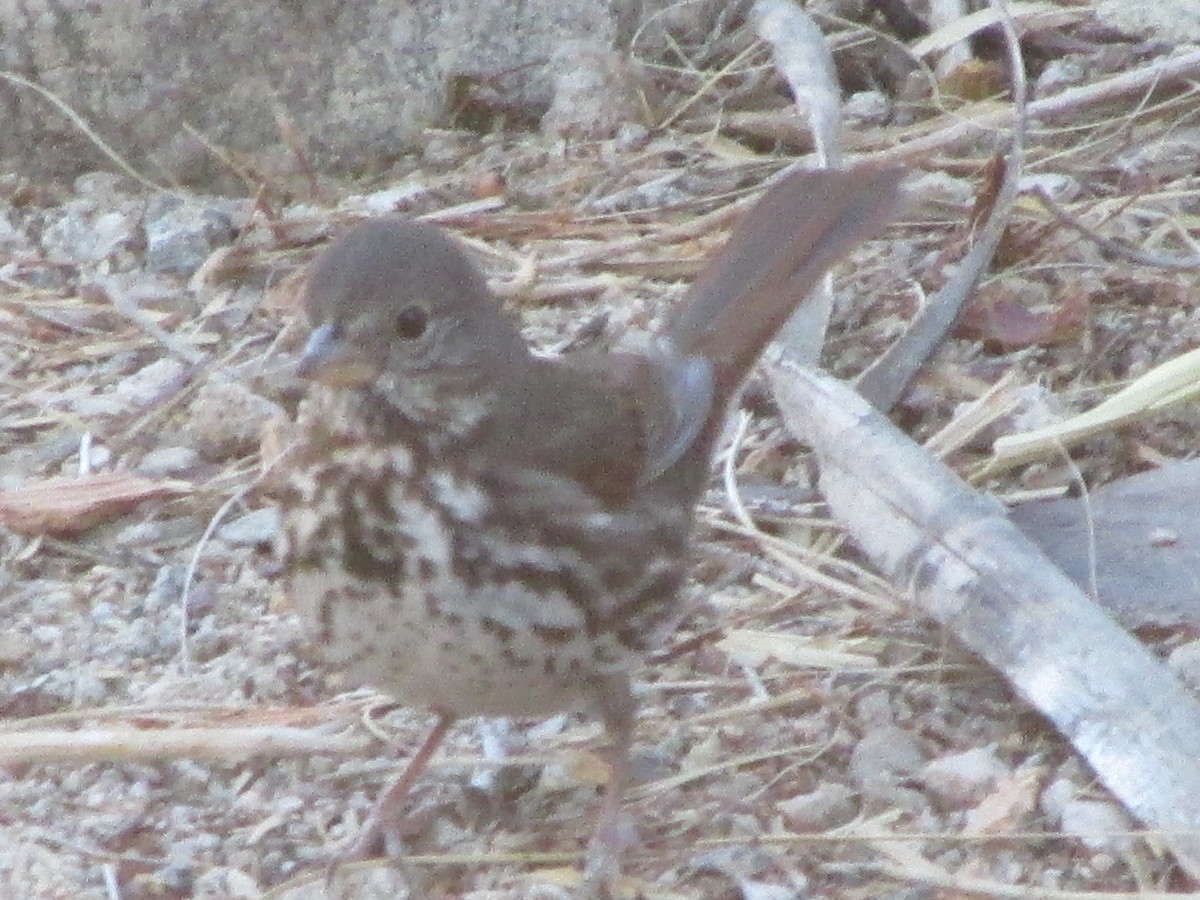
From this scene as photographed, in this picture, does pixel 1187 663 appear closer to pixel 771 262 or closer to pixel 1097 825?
pixel 1097 825

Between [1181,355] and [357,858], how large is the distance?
183 cm

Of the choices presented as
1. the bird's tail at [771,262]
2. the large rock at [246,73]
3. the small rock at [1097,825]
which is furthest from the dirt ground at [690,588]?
the bird's tail at [771,262]

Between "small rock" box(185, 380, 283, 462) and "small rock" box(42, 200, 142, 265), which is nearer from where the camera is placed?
"small rock" box(185, 380, 283, 462)

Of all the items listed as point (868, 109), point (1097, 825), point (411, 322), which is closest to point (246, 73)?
point (868, 109)

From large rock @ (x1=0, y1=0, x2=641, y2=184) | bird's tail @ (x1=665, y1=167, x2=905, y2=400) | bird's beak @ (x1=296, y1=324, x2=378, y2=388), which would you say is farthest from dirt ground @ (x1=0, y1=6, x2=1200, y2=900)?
bird's beak @ (x1=296, y1=324, x2=378, y2=388)

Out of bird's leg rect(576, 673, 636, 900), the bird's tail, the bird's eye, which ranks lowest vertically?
bird's leg rect(576, 673, 636, 900)

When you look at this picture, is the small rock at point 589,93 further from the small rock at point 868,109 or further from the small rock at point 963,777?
the small rock at point 963,777

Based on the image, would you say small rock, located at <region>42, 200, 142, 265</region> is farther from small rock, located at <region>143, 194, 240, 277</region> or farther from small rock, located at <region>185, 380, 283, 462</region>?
small rock, located at <region>185, 380, 283, 462</region>

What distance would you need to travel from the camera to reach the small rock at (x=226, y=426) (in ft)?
14.3

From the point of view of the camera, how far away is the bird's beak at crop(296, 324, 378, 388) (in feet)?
10.4

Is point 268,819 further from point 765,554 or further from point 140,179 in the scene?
point 140,179

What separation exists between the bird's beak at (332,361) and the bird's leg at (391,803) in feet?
1.86

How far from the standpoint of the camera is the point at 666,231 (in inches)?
191

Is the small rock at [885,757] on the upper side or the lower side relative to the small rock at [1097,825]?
lower
